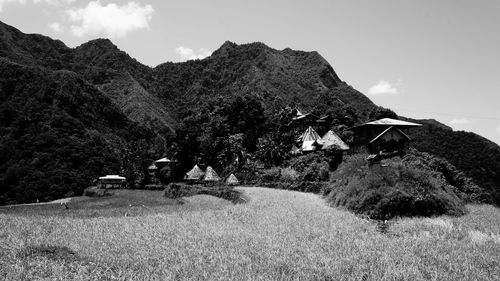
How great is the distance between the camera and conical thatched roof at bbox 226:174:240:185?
158ft

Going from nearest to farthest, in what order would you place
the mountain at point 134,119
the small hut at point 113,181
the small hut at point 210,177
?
1. the small hut at point 210,177
2. the mountain at point 134,119
3. the small hut at point 113,181

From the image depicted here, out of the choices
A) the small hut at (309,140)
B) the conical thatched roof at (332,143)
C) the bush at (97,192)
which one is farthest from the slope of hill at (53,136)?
the conical thatched roof at (332,143)

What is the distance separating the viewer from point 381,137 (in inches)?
1784

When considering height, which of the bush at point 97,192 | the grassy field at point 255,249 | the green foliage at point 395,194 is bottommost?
the bush at point 97,192

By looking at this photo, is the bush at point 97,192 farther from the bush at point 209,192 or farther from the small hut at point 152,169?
the small hut at point 152,169

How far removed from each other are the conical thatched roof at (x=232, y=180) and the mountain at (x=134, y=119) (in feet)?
23.8

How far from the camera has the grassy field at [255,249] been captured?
915cm

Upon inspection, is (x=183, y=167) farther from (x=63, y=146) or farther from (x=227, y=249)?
(x=227, y=249)

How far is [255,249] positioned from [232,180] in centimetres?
3698

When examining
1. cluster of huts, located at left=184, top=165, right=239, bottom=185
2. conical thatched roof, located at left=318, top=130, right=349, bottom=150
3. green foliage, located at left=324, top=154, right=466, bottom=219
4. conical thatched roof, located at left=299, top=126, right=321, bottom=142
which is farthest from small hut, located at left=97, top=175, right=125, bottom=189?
green foliage, located at left=324, top=154, right=466, bottom=219

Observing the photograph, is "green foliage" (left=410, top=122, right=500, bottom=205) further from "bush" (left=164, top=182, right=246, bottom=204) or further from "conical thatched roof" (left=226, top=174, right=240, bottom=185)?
"bush" (left=164, top=182, right=246, bottom=204)

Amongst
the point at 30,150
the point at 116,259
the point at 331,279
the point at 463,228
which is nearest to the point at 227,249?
the point at 116,259

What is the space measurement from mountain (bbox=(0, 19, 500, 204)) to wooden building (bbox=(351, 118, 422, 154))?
9650mm

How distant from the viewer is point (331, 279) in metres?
8.80
